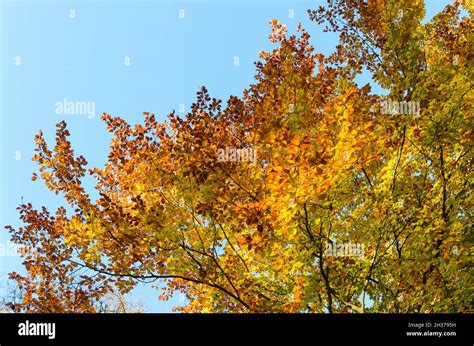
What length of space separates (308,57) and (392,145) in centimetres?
246

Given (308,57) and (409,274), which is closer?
(409,274)

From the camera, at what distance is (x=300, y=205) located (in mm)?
Result: 5660

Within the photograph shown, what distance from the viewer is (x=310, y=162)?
535 centimetres

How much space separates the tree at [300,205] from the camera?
6.64 meters

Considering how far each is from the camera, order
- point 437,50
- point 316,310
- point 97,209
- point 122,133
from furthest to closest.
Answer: point 437,50, point 122,133, point 316,310, point 97,209

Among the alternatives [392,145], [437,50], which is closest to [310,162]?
[392,145]

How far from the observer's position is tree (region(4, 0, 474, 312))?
6.64 metres
